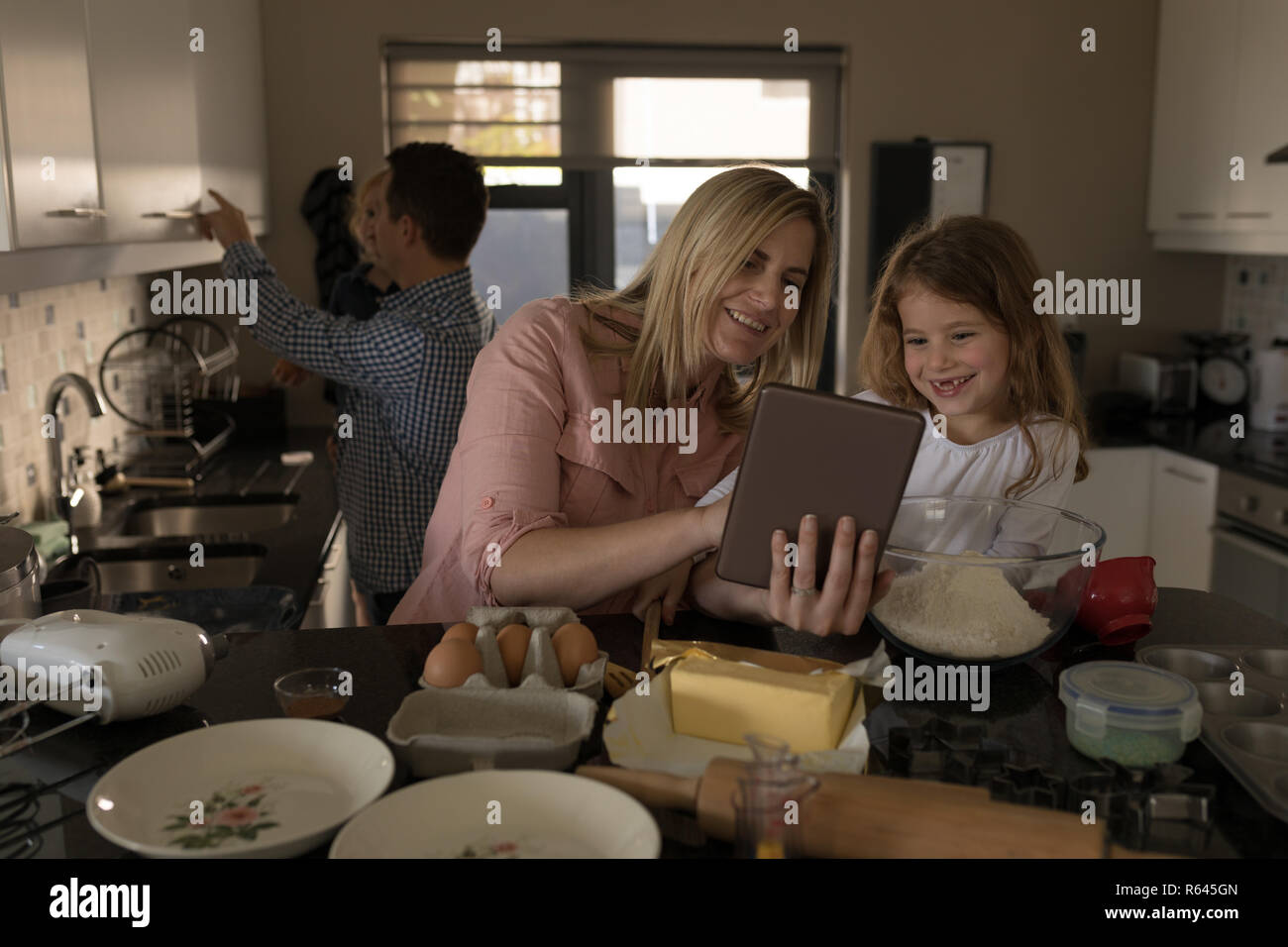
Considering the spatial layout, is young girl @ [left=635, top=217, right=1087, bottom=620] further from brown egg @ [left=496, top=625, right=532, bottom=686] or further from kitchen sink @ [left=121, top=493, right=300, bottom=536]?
kitchen sink @ [left=121, top=493, right=300, bottom=536]

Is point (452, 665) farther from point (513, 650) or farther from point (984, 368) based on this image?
point (984, 368)

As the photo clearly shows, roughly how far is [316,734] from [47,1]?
3.66 ft

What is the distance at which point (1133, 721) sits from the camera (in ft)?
3.02

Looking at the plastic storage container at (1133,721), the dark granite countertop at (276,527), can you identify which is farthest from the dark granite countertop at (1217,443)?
the dark granite countertop at (276,527)

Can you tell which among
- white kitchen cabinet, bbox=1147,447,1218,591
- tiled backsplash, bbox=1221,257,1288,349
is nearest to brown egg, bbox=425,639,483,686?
white kitchen cabinet, bbox=1147,447,1218,591

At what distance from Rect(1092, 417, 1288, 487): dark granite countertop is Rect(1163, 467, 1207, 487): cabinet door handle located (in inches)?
2.4

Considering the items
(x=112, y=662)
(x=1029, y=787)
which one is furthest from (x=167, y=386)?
(x=1029, y=787)

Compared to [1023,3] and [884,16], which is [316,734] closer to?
[884,16]

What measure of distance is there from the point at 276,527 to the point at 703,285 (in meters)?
1.36

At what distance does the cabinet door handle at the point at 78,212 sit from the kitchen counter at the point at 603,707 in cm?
68

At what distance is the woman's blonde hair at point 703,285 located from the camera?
141 centimetres

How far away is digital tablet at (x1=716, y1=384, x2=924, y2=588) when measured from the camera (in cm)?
97

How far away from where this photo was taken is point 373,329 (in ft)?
7.05
